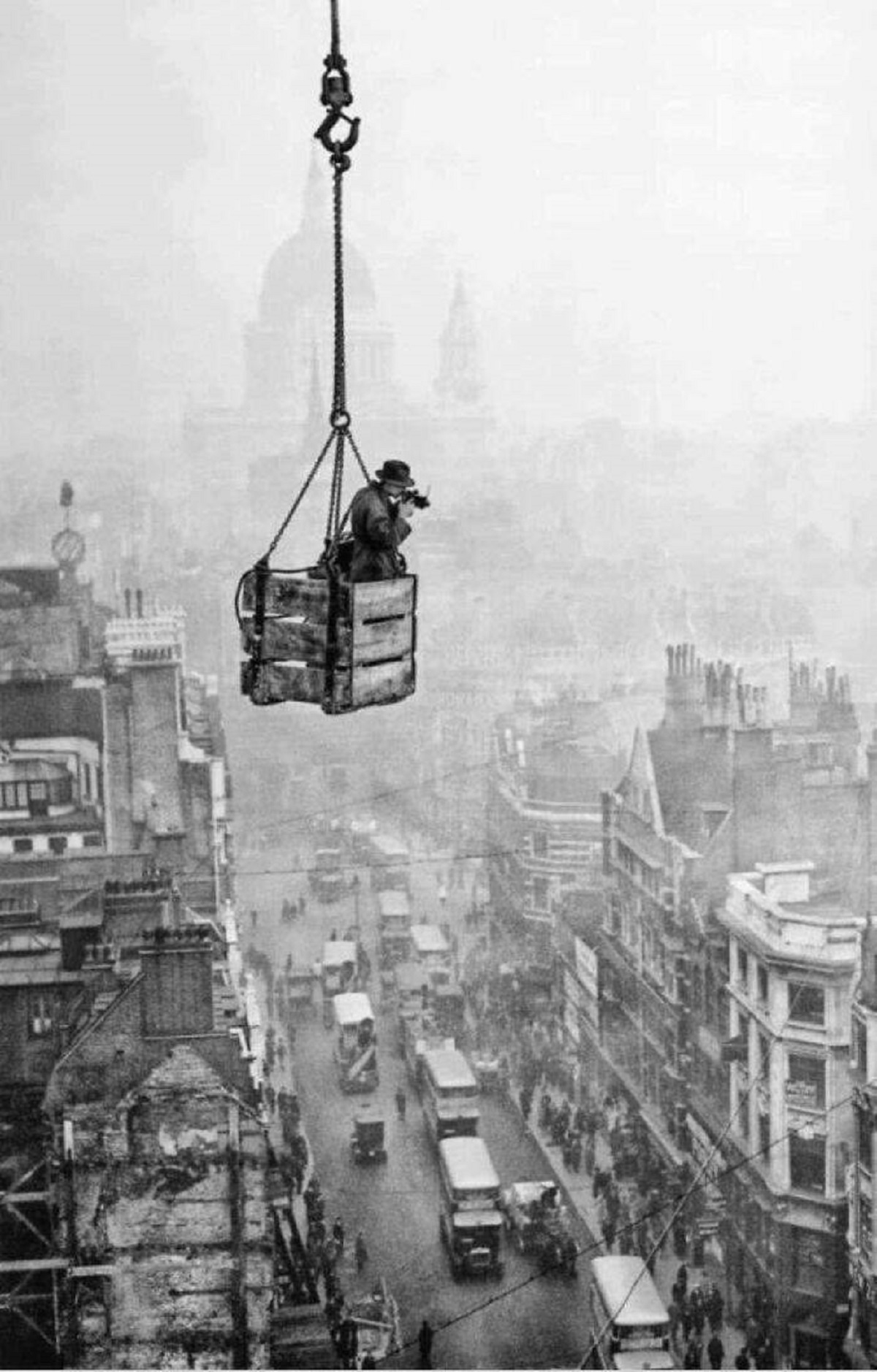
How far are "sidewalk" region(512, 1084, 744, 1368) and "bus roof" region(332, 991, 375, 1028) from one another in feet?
6.04

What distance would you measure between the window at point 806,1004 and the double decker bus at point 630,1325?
244cm

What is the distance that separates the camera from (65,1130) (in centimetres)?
1058

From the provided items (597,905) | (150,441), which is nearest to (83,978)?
Result: (597,905)

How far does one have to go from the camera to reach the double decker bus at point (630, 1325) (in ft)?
41.4

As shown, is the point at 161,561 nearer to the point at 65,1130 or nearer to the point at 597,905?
the point at 597,905

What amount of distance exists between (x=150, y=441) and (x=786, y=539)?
28.6 feet

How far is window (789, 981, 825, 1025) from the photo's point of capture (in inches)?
560

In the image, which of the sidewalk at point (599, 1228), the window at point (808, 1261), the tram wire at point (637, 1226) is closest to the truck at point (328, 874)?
the sidewalk at point (599, 1228)

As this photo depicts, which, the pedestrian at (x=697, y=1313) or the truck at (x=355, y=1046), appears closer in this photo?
the pedestrian at (x=697, y=1313)

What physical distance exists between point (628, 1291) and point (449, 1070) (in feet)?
15.0

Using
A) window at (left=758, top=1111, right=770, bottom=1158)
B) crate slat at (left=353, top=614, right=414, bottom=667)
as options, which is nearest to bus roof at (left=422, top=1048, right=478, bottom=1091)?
window at (left=758, top=1111, right=770, bottom=1158)

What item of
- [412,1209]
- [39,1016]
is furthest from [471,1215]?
[39,1016]

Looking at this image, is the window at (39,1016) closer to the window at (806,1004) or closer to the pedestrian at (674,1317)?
the pedestrian at (674,1317)

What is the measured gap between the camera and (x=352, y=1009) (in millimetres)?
19094
